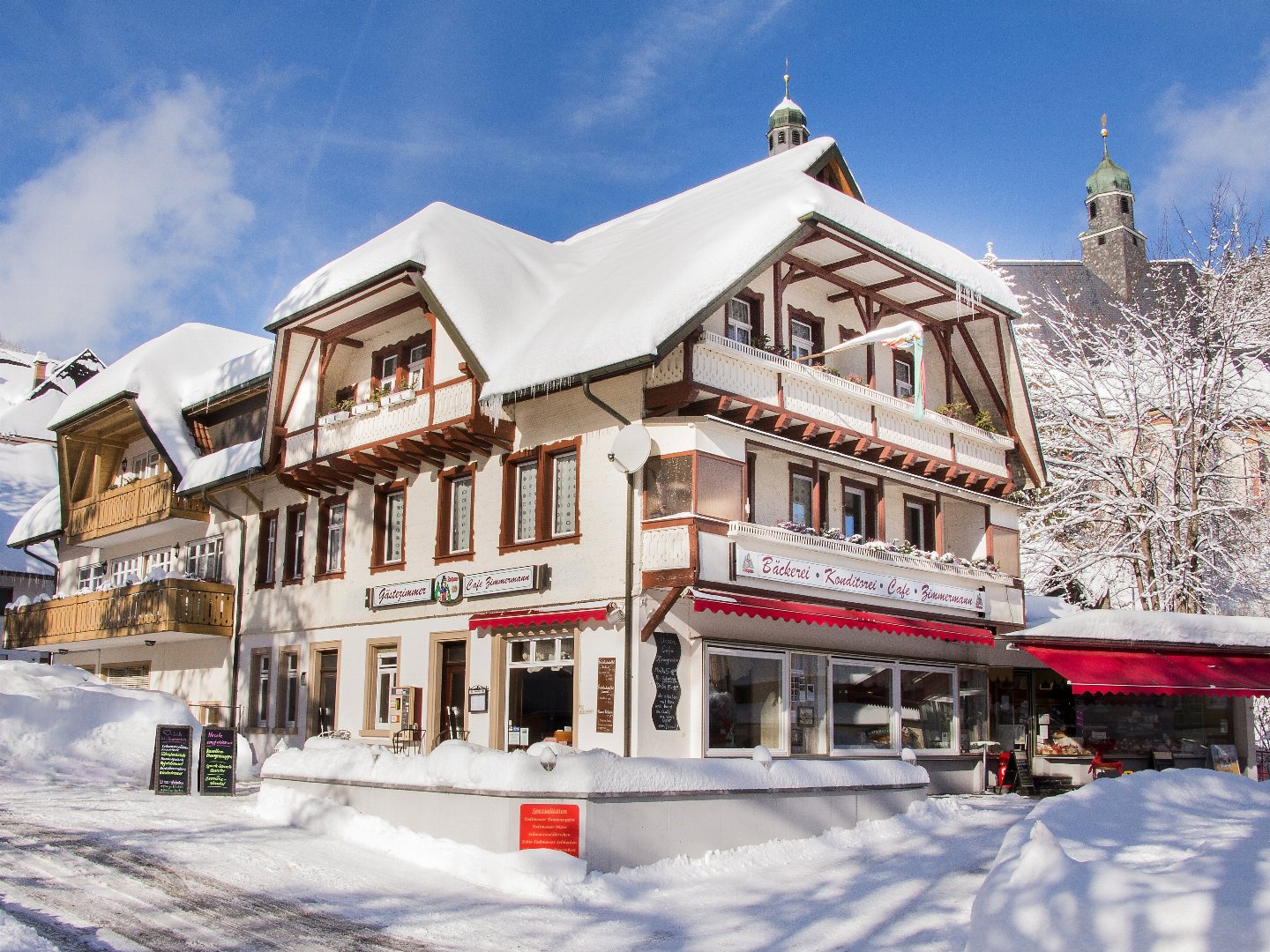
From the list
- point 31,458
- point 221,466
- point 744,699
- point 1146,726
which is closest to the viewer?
point 744,699

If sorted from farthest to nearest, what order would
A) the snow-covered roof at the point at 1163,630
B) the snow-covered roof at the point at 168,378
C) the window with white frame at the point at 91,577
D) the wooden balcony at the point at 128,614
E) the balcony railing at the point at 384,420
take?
the window with white frame at the point at 91,577
the snow-covered roof at the point at 168,378
the wooden balcony at the point at 128,614
the snow-covered roof at the point at 1163,630
the balcony railing at the point at 384,420

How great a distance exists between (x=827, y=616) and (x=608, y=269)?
7.99 meters

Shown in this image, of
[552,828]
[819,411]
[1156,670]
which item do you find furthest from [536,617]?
[1156,670]

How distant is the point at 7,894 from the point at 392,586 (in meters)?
13.1

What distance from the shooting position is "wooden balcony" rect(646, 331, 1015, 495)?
19.2m

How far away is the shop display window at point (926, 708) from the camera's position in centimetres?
2328

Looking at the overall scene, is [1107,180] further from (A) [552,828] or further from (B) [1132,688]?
(A) [552,828]

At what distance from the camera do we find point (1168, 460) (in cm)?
3127

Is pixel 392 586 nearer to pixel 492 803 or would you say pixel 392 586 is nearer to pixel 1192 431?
pixel 492 803

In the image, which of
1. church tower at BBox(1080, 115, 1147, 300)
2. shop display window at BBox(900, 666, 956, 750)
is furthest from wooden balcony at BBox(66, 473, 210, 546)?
church tower at BBox(1080, 115, 1147, 300)

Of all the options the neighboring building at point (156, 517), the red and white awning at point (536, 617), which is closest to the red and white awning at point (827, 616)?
the red and white awning at point (536, 617)

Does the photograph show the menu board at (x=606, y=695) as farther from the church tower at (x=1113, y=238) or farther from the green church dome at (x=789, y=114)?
the church tower at (x=1113, y=238)

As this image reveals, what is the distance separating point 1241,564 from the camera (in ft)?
100

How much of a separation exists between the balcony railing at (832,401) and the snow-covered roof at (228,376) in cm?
1175
